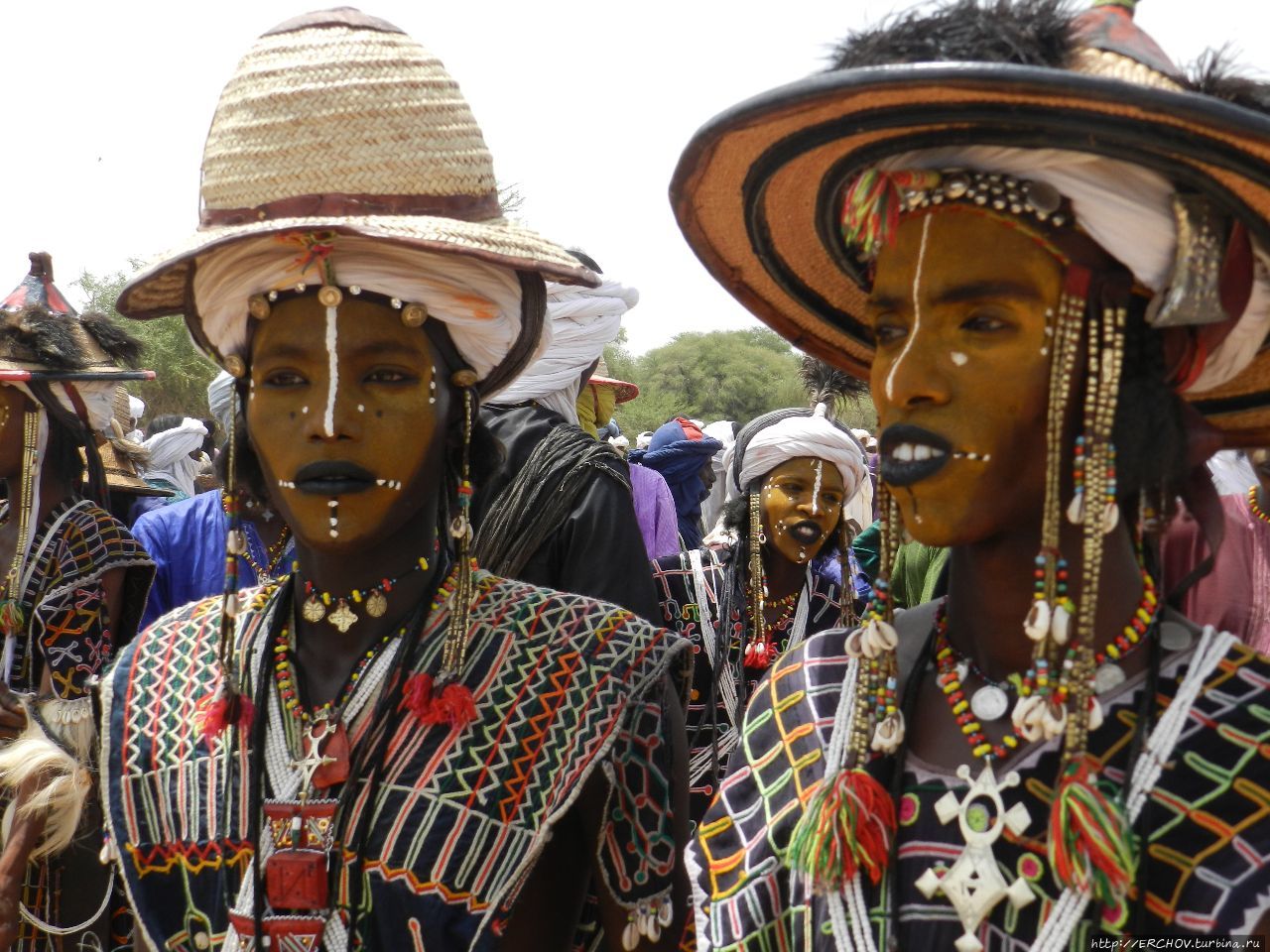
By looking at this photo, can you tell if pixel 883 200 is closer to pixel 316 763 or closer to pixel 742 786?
pixel 742 786

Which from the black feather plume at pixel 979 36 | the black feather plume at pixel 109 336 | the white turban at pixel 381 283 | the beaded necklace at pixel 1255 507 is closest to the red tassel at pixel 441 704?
the white turban at pixel 381 283

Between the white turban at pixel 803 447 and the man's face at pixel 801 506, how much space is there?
4 centimetres

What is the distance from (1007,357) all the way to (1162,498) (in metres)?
0.34

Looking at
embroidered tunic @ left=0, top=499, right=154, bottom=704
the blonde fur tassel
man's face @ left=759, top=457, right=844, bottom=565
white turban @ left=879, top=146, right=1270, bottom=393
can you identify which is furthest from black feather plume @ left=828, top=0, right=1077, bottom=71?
man's face @ left=759, top=457, right=844, bottom=565

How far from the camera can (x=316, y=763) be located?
2604 mm

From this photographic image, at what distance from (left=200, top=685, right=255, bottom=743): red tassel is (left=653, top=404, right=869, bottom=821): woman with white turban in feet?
8.72

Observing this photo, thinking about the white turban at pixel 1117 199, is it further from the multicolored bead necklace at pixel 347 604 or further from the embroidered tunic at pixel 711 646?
the embroidered tunic at pixel 711 646

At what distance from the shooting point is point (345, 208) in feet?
8.39

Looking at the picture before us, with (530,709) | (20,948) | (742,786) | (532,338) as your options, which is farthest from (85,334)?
(742,786)

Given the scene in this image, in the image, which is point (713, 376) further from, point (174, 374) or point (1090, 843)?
point (1090, 843)

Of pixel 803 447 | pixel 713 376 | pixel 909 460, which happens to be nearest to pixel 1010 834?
pixel 909 460

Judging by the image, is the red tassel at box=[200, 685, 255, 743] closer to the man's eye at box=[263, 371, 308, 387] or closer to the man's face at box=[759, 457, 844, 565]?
the man's eye at box=[263, 371, 308, 387]

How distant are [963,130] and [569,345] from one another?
2787 mm

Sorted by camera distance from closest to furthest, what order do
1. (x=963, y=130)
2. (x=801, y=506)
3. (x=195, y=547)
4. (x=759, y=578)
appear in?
(x=963, y=130) < (x=195, y=547) < (x=759, y=578) < (x=801, y=506)
